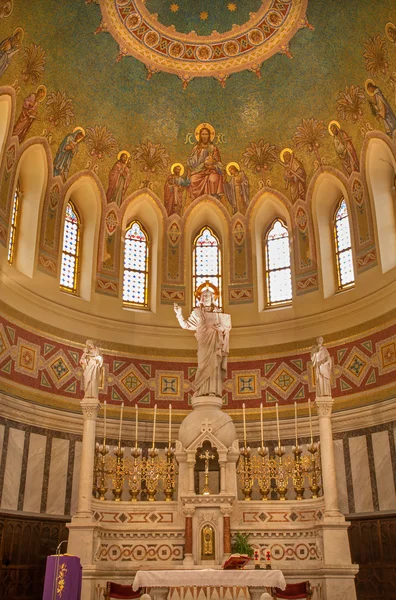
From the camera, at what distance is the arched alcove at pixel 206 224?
25109 millimetres

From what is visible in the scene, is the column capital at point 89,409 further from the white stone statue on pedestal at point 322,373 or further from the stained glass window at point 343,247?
the stained glass window at point 343,247

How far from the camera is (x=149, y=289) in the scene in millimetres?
24562

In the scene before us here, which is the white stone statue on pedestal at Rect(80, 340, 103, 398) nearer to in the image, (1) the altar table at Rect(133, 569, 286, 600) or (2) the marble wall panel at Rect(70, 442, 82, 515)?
(2) the marble wall panel at Rect(70, 442, 82, 515)

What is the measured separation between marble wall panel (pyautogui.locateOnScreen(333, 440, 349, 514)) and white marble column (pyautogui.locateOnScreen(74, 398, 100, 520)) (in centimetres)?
771

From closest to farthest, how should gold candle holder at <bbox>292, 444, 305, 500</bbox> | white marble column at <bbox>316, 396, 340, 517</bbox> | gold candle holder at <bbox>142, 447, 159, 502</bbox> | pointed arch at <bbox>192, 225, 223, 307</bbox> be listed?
white marble column at <bbox>316, 396, 340, 517</bbox> → gold candle holder at <bbox>292, 444, 305, 500</bbox> → gold candle holder at <bbox>142, 447, 159, 502</bbox> → pointed arch at <bbox>192, 225, 223, 307</bbox>

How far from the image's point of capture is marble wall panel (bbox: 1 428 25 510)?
1828 cm

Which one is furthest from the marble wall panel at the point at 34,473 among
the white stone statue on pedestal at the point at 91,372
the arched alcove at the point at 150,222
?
the arched alcove at the point at 150,222

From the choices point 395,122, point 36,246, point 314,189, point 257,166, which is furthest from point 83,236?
point 395,122

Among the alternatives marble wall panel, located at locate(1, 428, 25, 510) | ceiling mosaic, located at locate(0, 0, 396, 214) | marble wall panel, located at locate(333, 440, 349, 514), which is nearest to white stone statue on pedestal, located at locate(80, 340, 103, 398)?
marble wall panel, located at locate(1, 428, 25, 510)

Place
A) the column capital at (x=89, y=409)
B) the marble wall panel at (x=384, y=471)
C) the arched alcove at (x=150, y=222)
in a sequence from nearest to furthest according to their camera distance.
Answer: the column capital at (x=89, y=409), the marble wall panel at (x=384, y=471), the arched alcove at (x=150, y=222)

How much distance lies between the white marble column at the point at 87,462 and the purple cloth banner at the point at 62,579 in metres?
3.22

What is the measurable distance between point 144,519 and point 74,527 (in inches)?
67.8

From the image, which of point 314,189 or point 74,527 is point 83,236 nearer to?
point 314,189

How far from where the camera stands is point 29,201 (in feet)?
73.6
